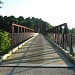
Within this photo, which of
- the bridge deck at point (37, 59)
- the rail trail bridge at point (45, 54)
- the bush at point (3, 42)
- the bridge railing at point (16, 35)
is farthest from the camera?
the bridge railing at point (16, 35)

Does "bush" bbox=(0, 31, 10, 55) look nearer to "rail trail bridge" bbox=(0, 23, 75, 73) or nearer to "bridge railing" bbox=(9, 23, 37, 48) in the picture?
"rail trail bridge" bbox=(0, 23, 75, 73)

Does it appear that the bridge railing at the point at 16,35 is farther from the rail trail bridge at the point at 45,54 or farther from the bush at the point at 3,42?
the bush at the point at 3,42

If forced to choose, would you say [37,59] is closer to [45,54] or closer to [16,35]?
[45,54]

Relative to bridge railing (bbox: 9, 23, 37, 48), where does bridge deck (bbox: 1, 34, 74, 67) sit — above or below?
below

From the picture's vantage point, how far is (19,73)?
9844mm

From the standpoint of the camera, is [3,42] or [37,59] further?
[3,42]

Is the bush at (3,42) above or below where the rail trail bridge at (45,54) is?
above

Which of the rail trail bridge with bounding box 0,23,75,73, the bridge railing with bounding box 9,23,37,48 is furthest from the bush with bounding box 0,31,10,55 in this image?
the bridge railing with bounding box 9,23,37,48

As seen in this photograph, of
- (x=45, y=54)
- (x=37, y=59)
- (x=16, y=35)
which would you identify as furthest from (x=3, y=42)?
(x=16, y=35)

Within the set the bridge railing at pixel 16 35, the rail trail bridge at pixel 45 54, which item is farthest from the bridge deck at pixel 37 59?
the bridge railing at pixel 16 35

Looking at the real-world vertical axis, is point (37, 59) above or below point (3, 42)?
below

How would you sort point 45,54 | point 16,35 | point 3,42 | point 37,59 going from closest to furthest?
1. point 37,59
2. point 45,54
3. point 3,42
4. point 16,35

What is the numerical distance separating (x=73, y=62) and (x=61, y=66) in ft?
3.69

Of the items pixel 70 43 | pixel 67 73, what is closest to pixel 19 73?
pixel 67 73
